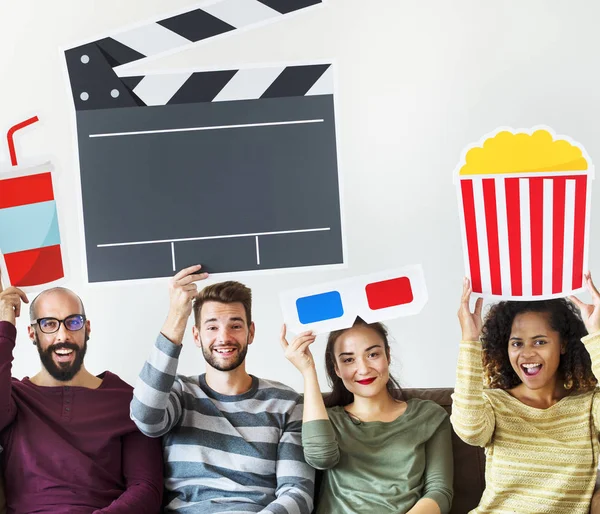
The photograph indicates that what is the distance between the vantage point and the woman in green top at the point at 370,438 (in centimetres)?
207

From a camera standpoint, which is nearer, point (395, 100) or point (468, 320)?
point (468, 320)

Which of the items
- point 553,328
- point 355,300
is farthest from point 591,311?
point 355,300

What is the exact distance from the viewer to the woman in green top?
207 centimetres

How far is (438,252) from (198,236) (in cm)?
103

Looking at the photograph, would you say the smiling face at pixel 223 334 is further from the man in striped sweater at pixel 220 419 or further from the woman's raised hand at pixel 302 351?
the woman's raised hand at pixel 302 351

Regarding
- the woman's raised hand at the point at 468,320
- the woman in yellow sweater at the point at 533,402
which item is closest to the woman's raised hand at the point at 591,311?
the woman in yellow sweater at the point at 533,402

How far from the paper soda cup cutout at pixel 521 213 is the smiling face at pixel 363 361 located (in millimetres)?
313

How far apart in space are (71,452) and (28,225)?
593mm

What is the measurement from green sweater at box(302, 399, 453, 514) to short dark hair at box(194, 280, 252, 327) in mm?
379

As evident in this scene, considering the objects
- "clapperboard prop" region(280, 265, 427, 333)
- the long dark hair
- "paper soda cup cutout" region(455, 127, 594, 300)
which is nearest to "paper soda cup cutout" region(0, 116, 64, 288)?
"clapperboard prop" region(280, 265, 427, 333)

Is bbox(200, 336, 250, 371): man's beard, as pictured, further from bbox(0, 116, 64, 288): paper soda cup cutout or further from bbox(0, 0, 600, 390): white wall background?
bbox(0, 0, 600, 390): white wall background

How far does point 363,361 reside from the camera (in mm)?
2191

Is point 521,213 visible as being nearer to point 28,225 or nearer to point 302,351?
point 302,351

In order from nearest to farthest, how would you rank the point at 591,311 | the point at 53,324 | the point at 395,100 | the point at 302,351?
1. the point at 591,311
2. the point at 302,351
3. the point at 53,324
4. the point at 395,100
